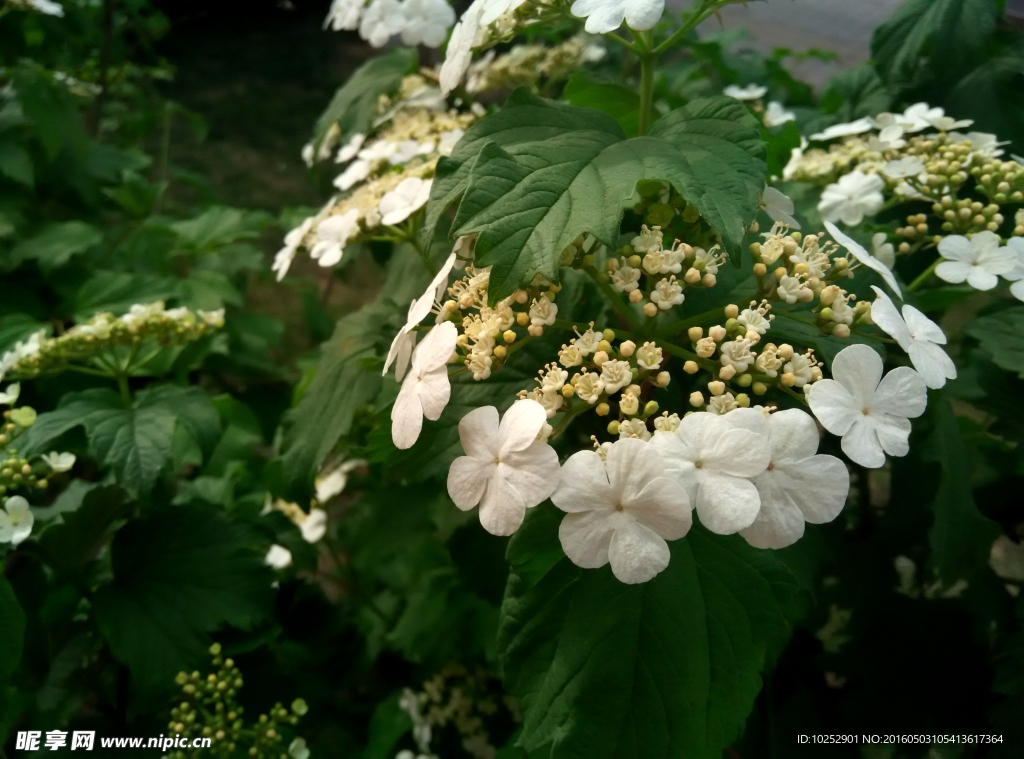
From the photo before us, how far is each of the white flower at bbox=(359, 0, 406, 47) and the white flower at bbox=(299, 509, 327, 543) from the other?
948mm

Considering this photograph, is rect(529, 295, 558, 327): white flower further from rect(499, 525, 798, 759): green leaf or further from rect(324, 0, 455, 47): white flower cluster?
rect(324, 0, 455, 47): white flower cluster

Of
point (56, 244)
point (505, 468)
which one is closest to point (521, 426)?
point (505, 468)

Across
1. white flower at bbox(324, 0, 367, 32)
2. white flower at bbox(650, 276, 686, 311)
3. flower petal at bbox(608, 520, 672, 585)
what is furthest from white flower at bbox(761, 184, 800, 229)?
white flower at bbox(324, 0, 367, 32)

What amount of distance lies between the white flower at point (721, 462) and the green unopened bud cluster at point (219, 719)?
75cm

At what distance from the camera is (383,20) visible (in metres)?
1.27

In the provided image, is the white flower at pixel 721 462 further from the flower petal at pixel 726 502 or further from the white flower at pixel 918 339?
the white flower at pixel 918 339

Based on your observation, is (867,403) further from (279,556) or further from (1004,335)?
(279,556)

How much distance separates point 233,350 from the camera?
197 centimetres

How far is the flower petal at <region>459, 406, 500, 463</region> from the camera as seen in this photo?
1.98 ft

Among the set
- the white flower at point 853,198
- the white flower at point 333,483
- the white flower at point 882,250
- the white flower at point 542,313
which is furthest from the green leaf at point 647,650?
the white flower at point 333,483

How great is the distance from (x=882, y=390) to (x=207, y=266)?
1797 mm

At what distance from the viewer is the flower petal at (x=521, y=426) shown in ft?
1.88

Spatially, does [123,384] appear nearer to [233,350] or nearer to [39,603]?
[39,603]

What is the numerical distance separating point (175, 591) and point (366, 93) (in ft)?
2.98
